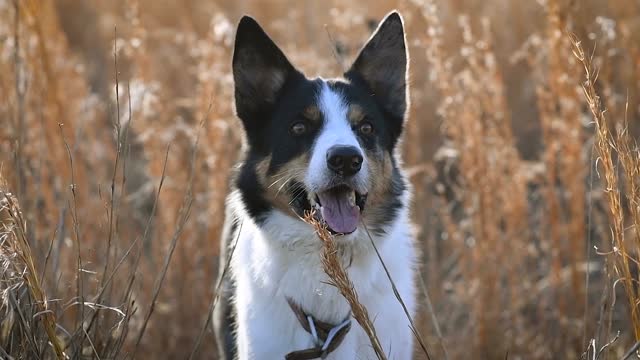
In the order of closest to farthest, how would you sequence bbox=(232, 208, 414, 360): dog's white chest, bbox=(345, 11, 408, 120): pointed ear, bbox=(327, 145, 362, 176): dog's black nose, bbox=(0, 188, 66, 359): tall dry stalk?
bbox=(0, 188, 66, 359): tall dry stalk, bbox=(327, 145, 362, 176): dog's black nose, bbox=(232, 208, 414, 360): dog's white chest, bbox=(345, 11, 408, 120): pointed ear

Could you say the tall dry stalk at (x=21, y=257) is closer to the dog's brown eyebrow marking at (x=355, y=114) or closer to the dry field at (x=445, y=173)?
the dry field at (x=445, y=173)

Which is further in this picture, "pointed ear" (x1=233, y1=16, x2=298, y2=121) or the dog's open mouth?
"pointed ear" (x1=233, y1=16, x2=298, y2=121)

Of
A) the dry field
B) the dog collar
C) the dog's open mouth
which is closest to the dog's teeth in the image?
the dog's open mouth

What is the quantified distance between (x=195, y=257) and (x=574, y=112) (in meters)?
2.40

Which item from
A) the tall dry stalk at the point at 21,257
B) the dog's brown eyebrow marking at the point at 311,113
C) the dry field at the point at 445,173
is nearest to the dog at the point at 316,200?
the dog's brown eyebrow marking at the point at 311,113

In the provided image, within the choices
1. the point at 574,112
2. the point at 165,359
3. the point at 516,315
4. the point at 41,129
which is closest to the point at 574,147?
the point at 574,112

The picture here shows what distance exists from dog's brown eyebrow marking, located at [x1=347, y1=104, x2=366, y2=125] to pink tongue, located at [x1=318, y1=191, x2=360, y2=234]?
1.20 ft

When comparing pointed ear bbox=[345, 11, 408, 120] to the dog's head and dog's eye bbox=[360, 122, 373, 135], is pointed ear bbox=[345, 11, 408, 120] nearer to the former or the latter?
the dog's head

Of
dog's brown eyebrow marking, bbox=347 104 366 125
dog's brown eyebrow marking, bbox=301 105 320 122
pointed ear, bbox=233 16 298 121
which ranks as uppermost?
pointed ear, bbox=233 16 298 121

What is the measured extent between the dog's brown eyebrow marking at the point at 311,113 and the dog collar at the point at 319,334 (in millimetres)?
753

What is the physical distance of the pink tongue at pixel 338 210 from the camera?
333 centimetres

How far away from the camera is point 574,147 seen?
4.75 meters

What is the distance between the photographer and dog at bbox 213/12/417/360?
11.1 ft

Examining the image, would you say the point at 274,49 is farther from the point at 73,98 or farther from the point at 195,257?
the point at 73,98
